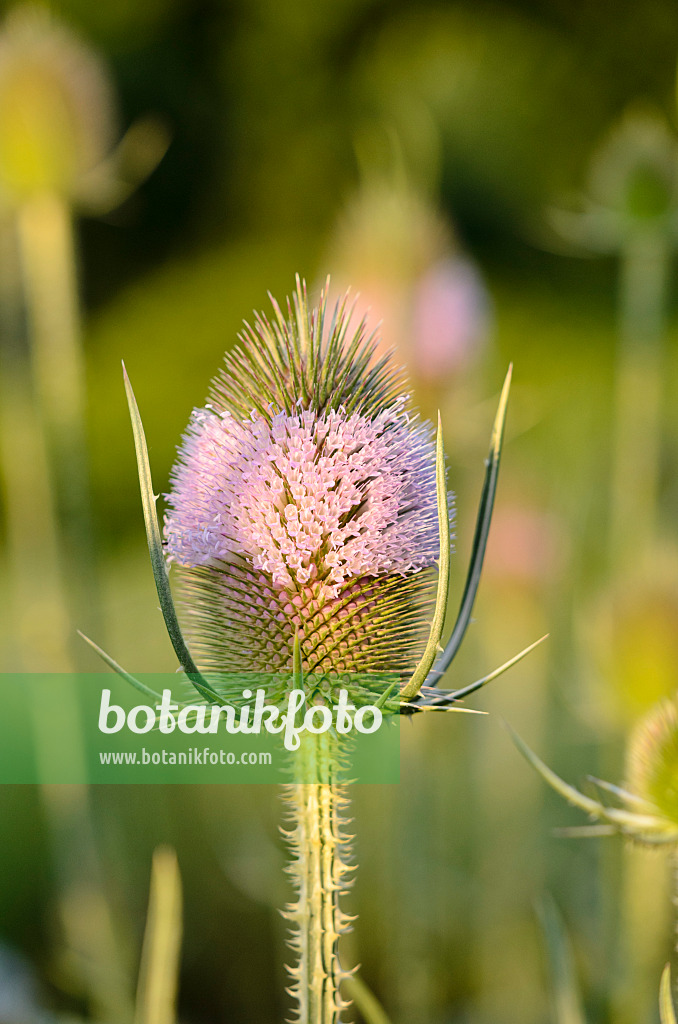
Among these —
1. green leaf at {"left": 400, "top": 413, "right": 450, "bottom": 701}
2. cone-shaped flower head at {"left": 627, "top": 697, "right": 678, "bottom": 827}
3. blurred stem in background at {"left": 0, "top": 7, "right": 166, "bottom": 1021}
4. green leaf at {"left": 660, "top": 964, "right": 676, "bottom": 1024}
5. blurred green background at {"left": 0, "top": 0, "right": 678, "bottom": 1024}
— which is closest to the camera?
green leaf at {"left": 400, "top": 413, "right": 450, "bottom": 701}

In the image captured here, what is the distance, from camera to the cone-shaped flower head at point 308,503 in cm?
90

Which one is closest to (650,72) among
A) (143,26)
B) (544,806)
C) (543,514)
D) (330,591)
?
(143,26)

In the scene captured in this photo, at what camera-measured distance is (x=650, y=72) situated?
9188mm

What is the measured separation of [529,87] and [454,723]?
885 cm

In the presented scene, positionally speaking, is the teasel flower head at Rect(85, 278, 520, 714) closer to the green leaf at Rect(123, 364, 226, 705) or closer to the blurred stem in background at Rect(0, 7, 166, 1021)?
the green leaf at Rect(123, 364, 226, 705)

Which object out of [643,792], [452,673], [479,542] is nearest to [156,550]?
[479,542]

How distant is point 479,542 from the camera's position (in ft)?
3.20

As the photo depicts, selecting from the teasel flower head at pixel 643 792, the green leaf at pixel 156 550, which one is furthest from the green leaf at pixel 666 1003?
the green leaf at pixel 156 550

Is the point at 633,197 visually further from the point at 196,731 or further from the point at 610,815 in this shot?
the point at 196,731

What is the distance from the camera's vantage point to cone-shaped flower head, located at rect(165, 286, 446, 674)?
0.90 meters

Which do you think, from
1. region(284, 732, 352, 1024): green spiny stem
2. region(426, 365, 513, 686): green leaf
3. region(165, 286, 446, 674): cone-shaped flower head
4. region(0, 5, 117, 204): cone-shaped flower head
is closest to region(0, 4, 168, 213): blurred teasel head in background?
region(0, 5, 117, 204): cone-shaped flower head

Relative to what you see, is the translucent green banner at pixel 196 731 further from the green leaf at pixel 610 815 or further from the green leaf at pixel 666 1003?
the green leaf at pixel 666 1003

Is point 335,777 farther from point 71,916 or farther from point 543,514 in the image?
point 543,514

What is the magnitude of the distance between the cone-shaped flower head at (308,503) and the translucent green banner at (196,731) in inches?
2.1
